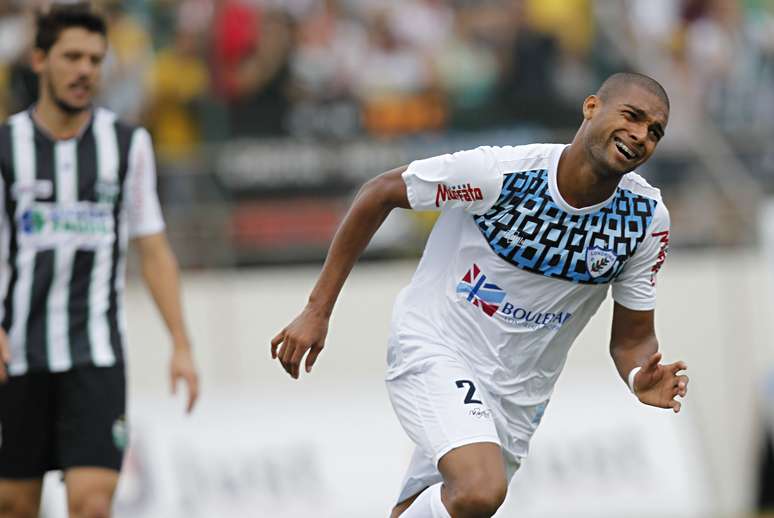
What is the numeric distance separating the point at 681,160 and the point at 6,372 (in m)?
6.77

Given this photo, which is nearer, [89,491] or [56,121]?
[89,491]

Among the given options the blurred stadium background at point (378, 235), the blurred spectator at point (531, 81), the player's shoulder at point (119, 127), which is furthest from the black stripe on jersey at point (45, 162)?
the blurred spectator at point (531, 81)

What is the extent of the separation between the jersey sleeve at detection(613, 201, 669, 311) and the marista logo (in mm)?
252

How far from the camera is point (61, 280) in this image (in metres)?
6.70

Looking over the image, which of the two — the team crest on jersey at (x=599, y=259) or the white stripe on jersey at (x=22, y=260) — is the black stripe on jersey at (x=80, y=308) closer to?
the white stripe on jersey at (x=22, y=260)

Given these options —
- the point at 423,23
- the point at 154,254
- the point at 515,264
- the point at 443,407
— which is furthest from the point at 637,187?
the point at 423,23

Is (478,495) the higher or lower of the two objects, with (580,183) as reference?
lower

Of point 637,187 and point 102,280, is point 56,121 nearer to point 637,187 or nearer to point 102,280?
point 102,280

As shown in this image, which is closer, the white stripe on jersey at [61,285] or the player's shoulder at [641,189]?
the player's shoulder at [641,189]

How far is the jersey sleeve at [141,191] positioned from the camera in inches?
270

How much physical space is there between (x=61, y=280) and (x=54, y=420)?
621 millimetres

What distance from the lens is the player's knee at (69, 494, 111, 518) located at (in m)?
6.47

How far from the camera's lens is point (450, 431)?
18.7 feet

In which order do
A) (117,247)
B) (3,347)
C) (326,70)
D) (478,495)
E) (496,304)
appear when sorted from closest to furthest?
(478,495)
(496,304)
(3,347)
(117,247)
(326,70)
